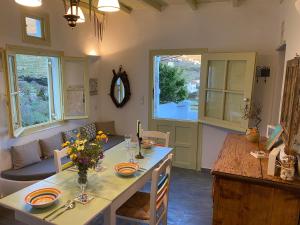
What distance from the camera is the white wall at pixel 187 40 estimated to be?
3512 millimetres

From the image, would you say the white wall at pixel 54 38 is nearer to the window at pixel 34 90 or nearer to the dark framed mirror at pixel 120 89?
the window at pixel 34 90

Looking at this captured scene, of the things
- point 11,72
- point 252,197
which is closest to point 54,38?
point 11,72

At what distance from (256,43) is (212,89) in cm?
92

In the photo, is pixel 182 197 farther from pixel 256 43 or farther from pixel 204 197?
pixel 256 43

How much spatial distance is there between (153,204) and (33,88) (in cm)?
267

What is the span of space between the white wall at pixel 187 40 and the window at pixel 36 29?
4.16 ft

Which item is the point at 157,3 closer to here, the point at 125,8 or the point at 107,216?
the point at 125,8

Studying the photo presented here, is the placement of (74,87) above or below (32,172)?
above

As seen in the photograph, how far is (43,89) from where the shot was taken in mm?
3770

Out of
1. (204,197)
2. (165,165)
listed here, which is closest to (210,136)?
(204,197)

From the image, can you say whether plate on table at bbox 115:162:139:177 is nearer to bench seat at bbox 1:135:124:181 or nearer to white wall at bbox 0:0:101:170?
bench seat at bbox 1:135:124:181

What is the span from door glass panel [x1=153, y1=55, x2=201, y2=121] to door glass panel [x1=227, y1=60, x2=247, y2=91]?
25.8 inches

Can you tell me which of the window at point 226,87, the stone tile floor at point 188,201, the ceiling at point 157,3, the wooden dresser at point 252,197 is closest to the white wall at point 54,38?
the ceiling at point 157,3

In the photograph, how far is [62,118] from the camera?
12.9ft
